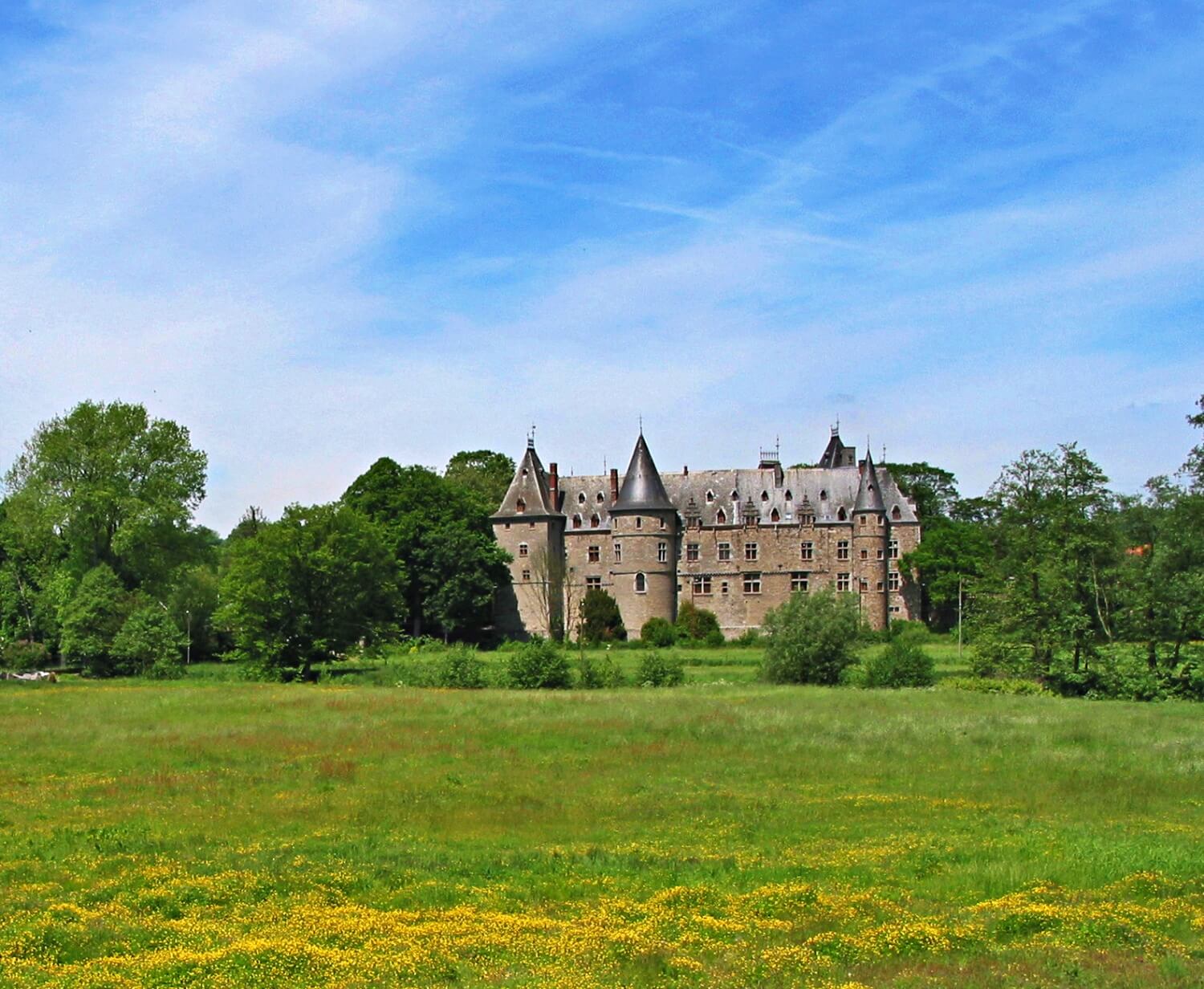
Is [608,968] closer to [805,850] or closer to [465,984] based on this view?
[465,984]

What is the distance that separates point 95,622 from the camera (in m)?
55.9

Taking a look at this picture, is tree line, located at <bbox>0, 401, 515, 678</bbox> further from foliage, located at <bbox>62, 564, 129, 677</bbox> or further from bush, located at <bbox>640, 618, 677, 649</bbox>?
bush, located at <bbox>640, 618, 677, 649</bbox>

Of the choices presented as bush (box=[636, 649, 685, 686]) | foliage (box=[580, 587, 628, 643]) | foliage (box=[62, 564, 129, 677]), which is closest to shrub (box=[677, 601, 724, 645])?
foliage (box=[580, 587, 628, 643])

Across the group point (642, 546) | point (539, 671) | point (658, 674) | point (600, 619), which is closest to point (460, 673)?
point (539, 671)

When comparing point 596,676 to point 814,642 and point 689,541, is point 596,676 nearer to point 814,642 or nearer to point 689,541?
point 814,642

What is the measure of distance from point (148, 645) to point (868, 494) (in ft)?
161

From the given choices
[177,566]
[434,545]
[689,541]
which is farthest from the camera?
[689,541]

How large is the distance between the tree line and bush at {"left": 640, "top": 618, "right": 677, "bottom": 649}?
34.4 feet

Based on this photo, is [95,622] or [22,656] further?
[22,656]

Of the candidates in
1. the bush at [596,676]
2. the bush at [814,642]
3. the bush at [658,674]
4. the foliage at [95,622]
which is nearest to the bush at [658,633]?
the bush at [814,642]

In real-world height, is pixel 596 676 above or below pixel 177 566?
below

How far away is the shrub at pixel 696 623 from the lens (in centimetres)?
8044

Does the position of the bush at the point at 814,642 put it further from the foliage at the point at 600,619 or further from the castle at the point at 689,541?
the castle at the point at 689,541

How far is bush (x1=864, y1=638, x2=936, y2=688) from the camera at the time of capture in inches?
1801
